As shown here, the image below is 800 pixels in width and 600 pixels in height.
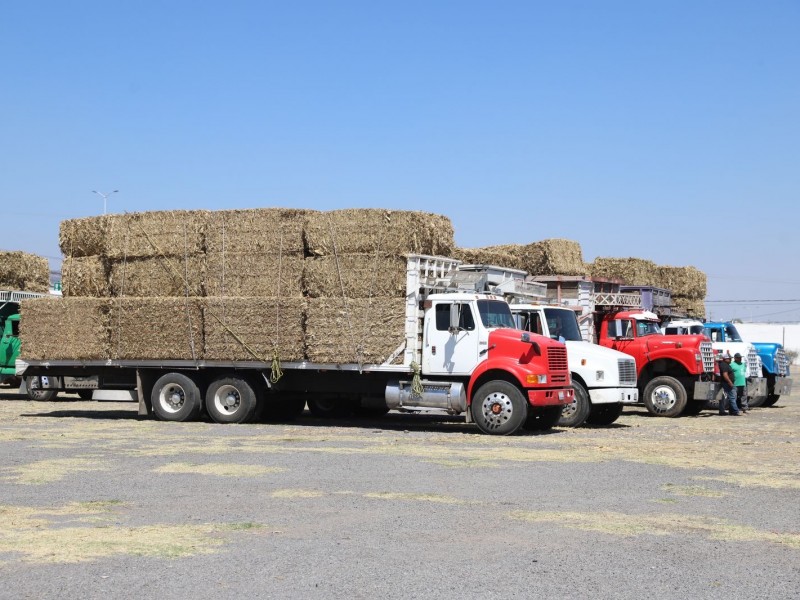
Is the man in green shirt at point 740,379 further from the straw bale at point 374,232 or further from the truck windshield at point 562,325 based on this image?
the straw bale at point 374,232

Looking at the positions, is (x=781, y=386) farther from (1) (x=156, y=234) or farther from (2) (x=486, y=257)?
(1) (x=156, y=234)

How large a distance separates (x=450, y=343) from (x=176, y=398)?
19.9ft

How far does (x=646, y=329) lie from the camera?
27.0 meters

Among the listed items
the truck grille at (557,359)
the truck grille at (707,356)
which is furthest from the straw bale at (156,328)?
the truck grille at (707,356)

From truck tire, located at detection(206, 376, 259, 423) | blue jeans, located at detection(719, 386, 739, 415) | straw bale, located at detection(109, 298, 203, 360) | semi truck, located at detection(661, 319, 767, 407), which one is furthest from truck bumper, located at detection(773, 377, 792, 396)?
straw bale, located at detection(109, 298, 203, 360)

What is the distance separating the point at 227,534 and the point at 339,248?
1123 centimetres

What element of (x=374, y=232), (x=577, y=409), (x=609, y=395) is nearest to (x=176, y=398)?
(x=374, y=232)

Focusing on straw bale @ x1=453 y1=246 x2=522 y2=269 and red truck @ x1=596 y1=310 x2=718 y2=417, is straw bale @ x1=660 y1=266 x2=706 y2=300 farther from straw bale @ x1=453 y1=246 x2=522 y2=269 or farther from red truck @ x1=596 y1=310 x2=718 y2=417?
red truck @ x1=596 y1=310 x2=718 y2=417

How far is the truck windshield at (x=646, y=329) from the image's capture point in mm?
26844

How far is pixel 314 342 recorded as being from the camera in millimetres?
20125

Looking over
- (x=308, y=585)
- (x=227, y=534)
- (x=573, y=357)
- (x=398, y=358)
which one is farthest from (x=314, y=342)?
(x=308, y=585)

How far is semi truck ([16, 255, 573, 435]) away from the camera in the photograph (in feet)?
61.9

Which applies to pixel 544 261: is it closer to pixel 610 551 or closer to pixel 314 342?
pixel 314 342

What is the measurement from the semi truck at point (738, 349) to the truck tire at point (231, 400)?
1176 centimetres
